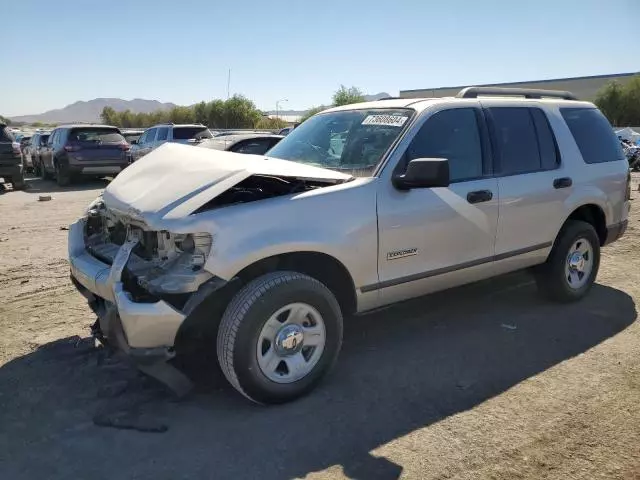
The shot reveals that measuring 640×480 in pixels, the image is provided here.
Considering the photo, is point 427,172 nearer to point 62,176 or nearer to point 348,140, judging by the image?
point 348,140

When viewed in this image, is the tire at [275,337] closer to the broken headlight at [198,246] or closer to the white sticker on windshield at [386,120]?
the broken headlight at [198,246]

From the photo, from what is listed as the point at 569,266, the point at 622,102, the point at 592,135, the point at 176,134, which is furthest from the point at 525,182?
the point at 622,102

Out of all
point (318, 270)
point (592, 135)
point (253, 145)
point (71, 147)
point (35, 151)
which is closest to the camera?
point (318, 270)

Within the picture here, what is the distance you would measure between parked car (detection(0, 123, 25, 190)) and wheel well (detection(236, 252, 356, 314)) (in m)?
13.4

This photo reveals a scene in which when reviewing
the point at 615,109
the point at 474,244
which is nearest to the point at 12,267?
the point at 474,244

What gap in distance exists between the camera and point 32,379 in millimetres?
3965

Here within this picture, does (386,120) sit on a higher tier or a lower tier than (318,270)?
higher

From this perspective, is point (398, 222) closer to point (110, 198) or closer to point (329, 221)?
point (329, 221)

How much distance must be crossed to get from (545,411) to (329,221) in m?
1.76

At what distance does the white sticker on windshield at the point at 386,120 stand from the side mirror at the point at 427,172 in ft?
1.88

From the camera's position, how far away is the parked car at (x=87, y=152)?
1655cm

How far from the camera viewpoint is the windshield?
4238 millimetres

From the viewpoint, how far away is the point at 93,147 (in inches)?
659

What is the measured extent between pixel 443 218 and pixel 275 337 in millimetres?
1569
